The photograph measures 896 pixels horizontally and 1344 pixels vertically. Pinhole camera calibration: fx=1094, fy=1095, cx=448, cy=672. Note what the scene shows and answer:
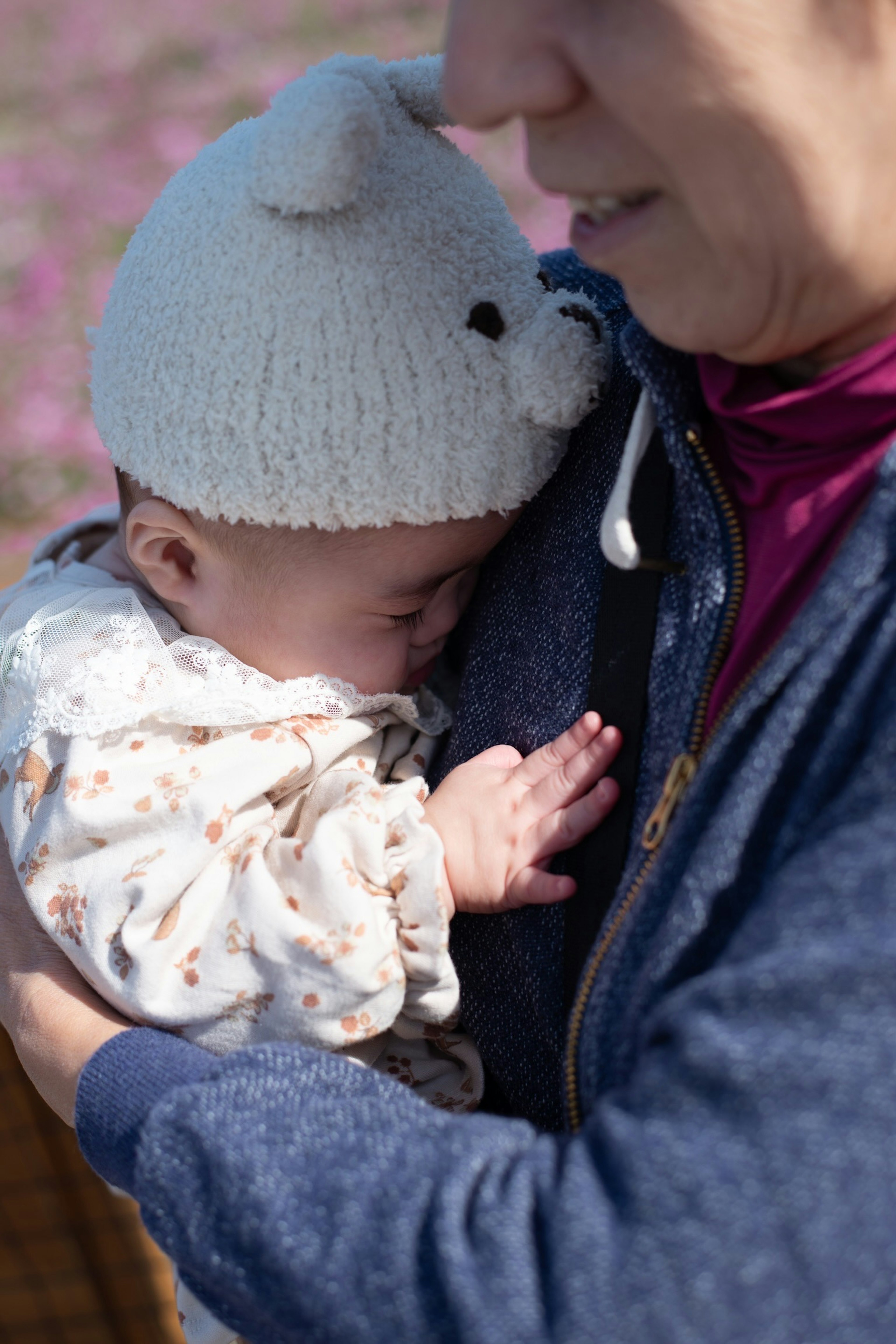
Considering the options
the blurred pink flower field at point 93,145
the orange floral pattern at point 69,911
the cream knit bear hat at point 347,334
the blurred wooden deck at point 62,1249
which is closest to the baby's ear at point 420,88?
the cream knit bear hat at point 347,334

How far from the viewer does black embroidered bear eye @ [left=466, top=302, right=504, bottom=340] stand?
4.08 ft

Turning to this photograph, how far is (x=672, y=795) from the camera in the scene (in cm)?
101

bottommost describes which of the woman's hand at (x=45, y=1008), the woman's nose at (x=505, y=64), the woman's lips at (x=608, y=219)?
the woman's hand at (x=45, y=1008)

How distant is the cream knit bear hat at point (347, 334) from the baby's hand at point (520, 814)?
0.30 meters

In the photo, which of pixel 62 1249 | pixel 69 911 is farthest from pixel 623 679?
pixel 62 1249

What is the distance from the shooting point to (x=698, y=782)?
0.95 m

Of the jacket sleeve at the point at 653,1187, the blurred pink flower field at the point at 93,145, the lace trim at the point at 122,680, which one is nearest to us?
the jacket sleeve at the point at 653,1187

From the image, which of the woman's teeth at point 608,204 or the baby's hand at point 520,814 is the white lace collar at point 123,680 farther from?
the woman's teeth at point 608,204

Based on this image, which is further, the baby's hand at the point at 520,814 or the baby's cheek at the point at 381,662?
the baby's cheek at the point at 381,662

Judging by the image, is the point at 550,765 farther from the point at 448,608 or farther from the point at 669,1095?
the point at 669,1095

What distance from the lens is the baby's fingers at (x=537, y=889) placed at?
1.17 metres

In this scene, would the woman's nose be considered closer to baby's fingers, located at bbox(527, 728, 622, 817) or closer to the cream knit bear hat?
the cream knit bear hat

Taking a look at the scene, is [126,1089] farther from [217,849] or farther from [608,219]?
[608,219]

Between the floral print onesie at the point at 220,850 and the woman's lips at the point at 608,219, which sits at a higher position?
the woman's lips at the point at 608,219
